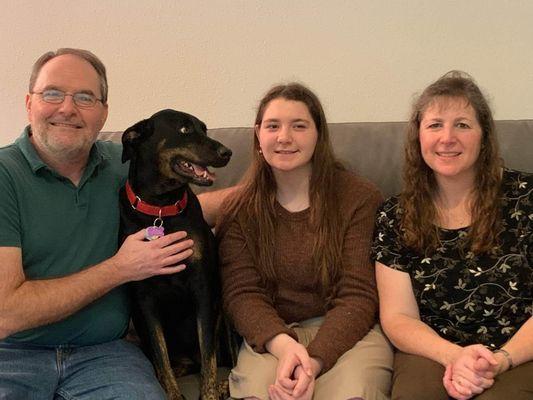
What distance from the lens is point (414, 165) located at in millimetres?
1668

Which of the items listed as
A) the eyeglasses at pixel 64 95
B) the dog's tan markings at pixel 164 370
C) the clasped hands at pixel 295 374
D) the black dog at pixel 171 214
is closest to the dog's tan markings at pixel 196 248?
the black dog at pixel 171 214

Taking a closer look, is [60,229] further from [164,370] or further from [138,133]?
[164,370]

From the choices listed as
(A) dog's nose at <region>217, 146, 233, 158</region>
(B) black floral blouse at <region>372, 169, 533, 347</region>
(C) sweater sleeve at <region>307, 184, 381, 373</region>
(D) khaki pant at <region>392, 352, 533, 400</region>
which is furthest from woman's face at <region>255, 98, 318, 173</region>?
(D) khaki pant at <region>392, 352, 533, 400</region>

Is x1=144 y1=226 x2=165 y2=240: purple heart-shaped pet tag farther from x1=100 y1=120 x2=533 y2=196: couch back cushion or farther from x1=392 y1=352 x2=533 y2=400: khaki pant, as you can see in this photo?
x1=392 y1=352 x2=533 y2=400: khaki pant

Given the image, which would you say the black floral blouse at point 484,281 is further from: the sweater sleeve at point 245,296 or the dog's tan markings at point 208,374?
the dog's tan markings at point 208,374

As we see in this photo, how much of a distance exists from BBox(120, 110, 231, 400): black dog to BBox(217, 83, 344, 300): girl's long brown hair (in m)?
0.14

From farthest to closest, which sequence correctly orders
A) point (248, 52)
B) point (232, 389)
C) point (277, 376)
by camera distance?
point (248, 52)
point (232, 389)
point (277, 376)

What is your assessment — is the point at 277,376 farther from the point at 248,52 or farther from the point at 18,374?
the point at 248,52

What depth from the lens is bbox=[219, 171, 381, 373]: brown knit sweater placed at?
5.40 ft

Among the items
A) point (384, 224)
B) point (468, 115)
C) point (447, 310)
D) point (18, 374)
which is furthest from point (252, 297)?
point (468, 115)

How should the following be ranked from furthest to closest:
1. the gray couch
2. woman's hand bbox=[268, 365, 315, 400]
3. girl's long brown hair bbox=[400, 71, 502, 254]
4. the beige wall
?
1. the beige wall
2. the gray couch
3. girl's long brown hair bbox=[400, 71, 502, 254]
4. woman's hand bbox=[268, 365, 315, 400]

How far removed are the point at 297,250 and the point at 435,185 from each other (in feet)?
1.49

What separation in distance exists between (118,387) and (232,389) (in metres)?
0.31

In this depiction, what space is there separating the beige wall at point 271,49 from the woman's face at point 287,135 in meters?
0.75
